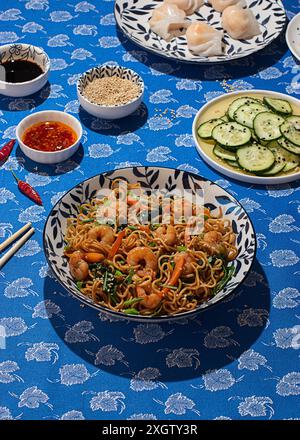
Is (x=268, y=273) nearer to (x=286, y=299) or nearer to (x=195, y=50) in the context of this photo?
(x=286, y=299)

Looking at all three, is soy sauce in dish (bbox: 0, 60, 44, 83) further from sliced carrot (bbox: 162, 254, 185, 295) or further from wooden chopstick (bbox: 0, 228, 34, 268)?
sliced carrot (bbox: 162, 254, 185, 295)

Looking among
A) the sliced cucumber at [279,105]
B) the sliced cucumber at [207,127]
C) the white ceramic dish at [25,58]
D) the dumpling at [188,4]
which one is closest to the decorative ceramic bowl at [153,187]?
the sliced cucumber at [207,127]

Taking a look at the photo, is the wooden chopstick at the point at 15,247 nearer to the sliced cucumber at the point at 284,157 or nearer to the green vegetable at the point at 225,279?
the green vegetable at the point at 225,279

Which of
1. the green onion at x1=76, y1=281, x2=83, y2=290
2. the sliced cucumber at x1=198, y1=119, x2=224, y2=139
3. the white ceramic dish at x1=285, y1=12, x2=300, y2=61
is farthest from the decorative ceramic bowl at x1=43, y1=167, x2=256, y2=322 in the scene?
the white ceramic dish at x1=285, y1=12, x2=300, y2=61

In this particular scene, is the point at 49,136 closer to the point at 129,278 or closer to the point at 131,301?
the point at 129,278

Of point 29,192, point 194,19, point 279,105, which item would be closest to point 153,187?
point 29,192

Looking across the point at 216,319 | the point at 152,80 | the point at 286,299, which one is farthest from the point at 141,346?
the point at 152,80
